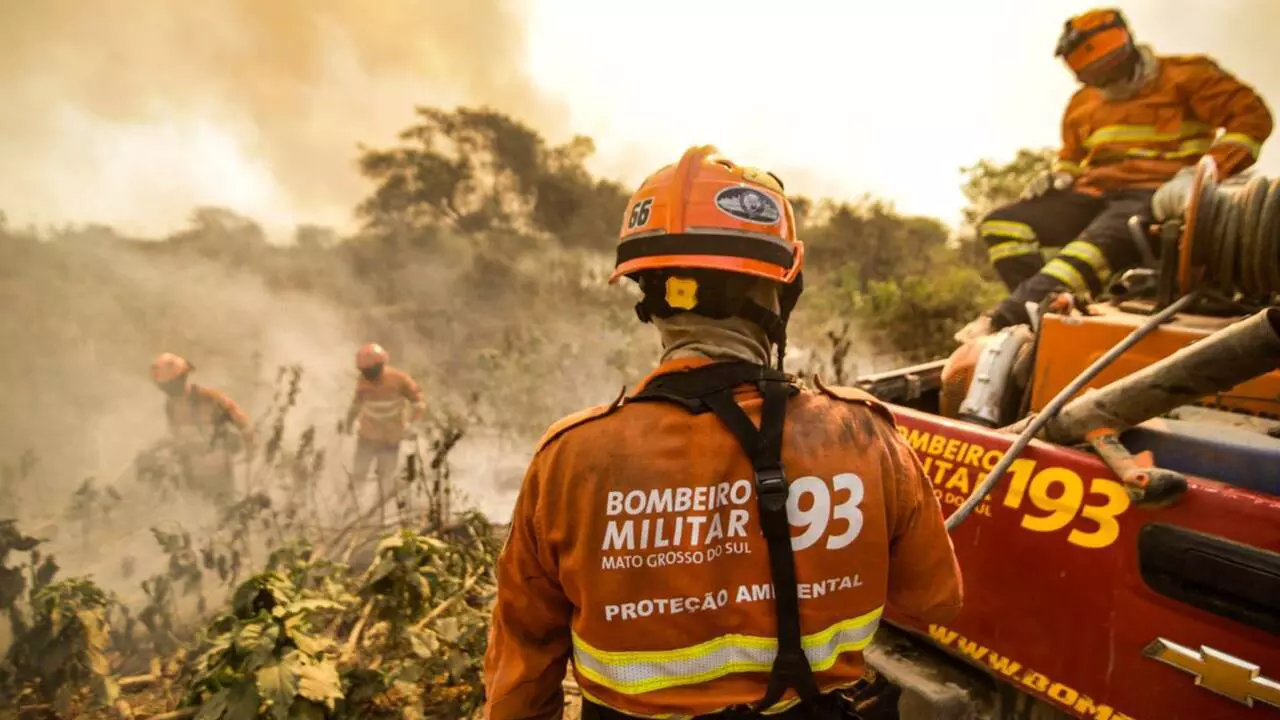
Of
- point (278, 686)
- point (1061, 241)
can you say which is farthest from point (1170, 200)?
point (278, 686)

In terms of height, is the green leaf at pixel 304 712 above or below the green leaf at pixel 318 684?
below

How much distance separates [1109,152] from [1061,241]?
2.11 feet

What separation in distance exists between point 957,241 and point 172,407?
13.6 m

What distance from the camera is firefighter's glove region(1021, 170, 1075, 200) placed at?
4.38 metres

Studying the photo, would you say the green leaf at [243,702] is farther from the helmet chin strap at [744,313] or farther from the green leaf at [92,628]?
the helmet chin strap at [744,313]

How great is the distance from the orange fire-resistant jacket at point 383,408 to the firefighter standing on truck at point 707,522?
6.39 meters

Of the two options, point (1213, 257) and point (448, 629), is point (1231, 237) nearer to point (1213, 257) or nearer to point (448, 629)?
point (1213, 257)

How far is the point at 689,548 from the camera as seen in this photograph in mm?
1314

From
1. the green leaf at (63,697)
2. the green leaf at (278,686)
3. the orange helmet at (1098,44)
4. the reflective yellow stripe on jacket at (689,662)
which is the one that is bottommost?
the green leaf at (63,697)

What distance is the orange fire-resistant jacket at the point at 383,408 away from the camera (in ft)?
24.4

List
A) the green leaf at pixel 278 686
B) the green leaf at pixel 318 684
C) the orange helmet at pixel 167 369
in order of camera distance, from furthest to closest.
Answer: the orange helmet at pixel 167 369
the green leaf at pixel 318 684
the green leaf at pixel 278 686

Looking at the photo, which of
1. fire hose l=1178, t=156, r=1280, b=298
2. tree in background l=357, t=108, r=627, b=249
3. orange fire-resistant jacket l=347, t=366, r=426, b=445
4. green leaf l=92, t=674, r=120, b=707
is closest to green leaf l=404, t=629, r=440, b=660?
green leaf l=92, t=674, r=120, b=707

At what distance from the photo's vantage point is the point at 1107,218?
385 centimetres

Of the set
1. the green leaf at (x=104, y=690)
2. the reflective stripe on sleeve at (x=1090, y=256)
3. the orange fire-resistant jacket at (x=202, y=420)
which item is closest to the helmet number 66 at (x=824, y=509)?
the reflective stripe on sleeve at (x=1090, y=256)
